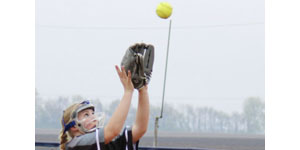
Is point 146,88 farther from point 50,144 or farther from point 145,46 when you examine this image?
point 50,144

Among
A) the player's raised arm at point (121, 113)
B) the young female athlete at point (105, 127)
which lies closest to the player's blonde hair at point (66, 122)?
the young female athlete at point (105, 127)

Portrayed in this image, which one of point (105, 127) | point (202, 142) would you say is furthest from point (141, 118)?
point (202, 142)

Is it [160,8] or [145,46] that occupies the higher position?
[160,8]

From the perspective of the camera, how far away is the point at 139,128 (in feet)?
9.53

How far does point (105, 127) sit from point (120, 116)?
0.12 metres

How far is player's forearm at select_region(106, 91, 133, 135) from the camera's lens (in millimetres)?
2666

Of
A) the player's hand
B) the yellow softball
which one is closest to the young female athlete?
the player's hand

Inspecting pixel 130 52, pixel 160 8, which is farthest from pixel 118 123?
pixel 160 8

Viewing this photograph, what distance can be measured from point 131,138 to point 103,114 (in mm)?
208

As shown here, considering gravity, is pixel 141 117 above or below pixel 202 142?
above

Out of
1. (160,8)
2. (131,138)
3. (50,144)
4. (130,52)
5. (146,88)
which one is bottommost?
(50,144)

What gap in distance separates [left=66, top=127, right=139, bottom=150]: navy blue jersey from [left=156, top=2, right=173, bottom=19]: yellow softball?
495 centimetres

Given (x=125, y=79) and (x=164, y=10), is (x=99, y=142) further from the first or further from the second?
(x=164, y=10)

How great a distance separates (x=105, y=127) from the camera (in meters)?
2.73
